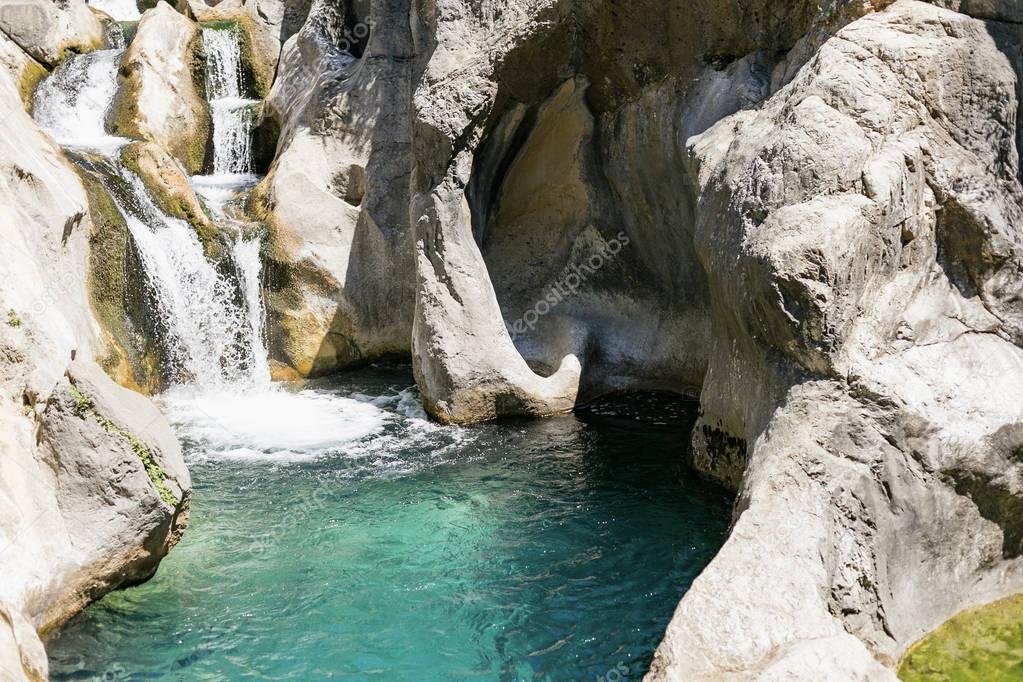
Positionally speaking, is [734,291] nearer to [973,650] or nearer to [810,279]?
[810,279]

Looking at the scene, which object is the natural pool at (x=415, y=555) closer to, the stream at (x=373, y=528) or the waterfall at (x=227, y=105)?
the stream at (x=373, y=528)

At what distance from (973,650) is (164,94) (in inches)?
441

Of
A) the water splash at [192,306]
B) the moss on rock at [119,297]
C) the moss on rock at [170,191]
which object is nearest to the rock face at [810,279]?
the water splash at [192,306]

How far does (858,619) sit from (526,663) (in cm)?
171

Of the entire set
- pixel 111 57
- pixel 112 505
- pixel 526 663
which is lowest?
pixel 526 663

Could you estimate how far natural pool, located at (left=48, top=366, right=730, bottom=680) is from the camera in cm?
546

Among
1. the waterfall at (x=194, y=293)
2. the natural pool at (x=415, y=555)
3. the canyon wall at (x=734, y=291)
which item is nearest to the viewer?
the canyon wall at (x=734, y=291)

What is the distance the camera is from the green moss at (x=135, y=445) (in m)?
5.76

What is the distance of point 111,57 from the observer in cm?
1326

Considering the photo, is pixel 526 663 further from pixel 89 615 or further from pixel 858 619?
pixel 89 615

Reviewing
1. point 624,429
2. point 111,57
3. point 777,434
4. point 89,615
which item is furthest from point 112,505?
point 111,57

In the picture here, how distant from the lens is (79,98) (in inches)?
501
